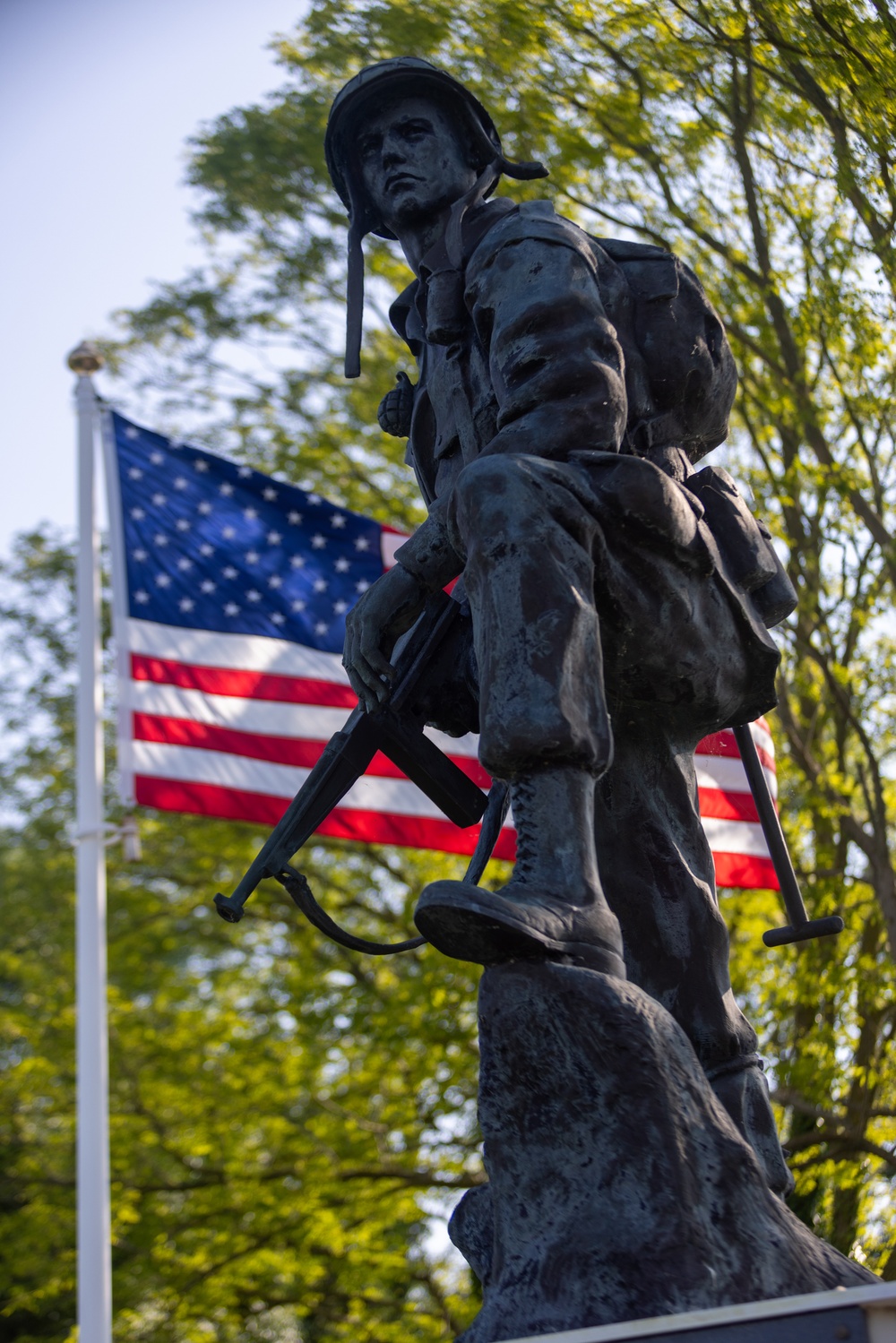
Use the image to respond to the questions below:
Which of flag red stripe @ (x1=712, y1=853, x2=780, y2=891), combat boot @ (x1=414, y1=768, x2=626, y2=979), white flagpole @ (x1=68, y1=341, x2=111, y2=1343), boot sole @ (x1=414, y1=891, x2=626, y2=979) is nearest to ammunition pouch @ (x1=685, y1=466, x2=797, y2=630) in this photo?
combat boot @ (x1=414, y1=768, x2=626, y2=979)

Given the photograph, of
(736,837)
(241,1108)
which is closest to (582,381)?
(736,837)

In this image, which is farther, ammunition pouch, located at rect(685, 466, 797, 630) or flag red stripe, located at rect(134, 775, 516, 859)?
flag red stripe, located at rect(134, 775, 516, 859)

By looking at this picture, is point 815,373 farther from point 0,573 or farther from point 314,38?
point 0,573

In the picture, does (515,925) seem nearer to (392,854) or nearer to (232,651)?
(232,651)

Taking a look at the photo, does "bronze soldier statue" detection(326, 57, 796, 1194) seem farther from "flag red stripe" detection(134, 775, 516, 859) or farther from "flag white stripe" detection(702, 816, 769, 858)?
"flag white stripe" detection(702, 816, 769, 858)

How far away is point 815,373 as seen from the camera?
8.79 metres

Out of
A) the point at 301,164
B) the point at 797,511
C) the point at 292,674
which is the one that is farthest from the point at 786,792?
the point at 301,164

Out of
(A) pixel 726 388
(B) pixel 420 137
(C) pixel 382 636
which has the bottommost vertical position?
(C) pixel 382 636

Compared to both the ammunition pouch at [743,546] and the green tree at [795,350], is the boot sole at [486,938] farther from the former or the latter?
the green tree at [795,350]

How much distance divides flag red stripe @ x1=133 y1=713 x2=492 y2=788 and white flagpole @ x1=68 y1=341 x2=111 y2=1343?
0.73m

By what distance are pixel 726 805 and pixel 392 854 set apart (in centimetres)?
593

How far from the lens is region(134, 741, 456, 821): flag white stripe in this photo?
744cm

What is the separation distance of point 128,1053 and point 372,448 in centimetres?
543

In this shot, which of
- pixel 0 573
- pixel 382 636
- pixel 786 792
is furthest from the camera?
pixel 0 573
